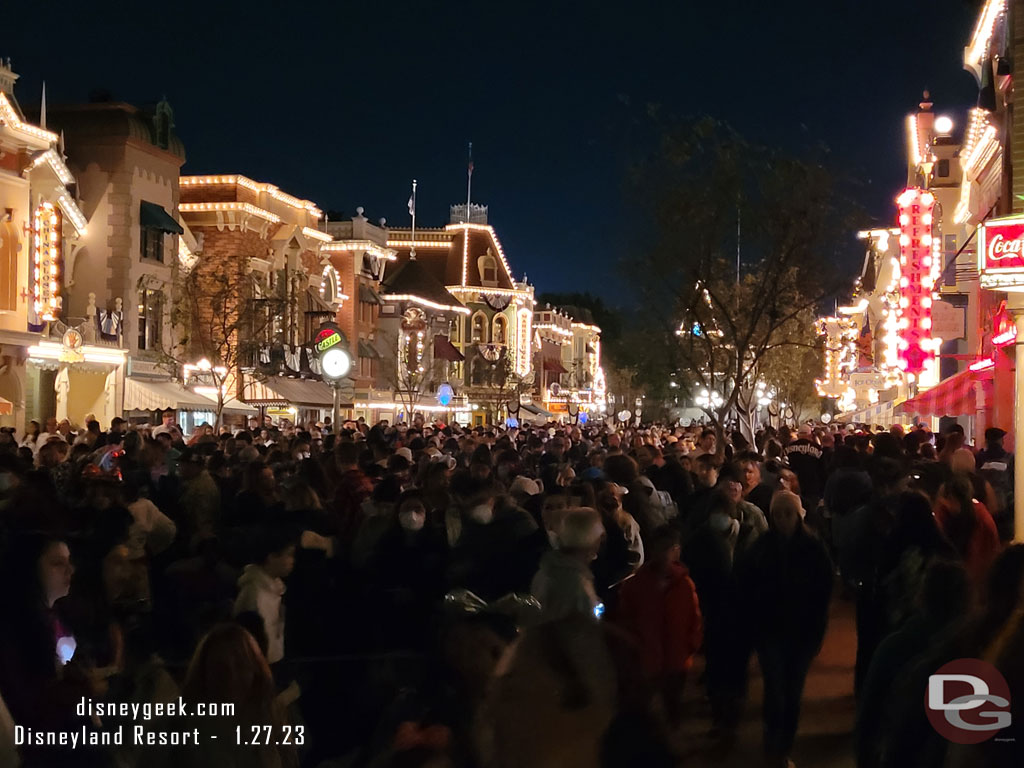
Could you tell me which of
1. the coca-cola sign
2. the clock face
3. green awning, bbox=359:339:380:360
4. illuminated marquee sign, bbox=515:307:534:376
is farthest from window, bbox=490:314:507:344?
the coca-cola sign

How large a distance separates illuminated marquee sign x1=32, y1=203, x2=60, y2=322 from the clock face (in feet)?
45.8

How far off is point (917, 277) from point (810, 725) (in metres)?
21.0

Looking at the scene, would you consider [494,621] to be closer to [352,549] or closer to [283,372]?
[352,549]

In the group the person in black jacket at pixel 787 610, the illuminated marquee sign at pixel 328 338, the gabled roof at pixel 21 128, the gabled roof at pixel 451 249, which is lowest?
the person in black jacket at pixel 787 610

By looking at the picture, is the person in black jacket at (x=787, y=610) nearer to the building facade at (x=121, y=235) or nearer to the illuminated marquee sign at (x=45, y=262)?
the illuminated marquee sign at (x=45, y=262)

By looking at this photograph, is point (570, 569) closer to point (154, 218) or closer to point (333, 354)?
point (333, 354)

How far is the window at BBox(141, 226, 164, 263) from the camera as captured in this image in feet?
119

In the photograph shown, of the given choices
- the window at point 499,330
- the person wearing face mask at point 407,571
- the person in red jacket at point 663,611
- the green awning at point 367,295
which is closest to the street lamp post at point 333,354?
the person wearing face mask at point 407,571

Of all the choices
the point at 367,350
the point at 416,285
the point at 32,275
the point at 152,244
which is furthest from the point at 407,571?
the point at 416,285

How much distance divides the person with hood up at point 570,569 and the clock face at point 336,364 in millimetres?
11721

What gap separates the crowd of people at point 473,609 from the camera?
4.10 meters

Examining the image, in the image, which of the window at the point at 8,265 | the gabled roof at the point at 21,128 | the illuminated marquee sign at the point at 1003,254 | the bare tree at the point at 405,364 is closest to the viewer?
the illuminated marquee sign at the point at 1003,254

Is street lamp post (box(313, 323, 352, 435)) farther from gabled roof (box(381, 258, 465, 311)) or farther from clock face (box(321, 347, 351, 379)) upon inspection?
gabled roof (box(381, 258, 465, 311))

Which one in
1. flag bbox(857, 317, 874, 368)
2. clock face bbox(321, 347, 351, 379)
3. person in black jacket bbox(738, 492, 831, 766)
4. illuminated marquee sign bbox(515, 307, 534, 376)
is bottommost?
person in black jacket bbox(738, 492, 831, 766)
